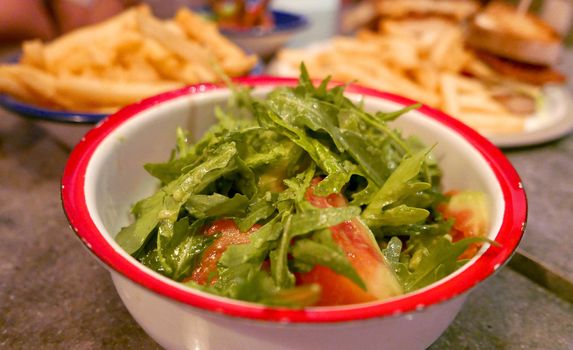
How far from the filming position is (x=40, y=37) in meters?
3.31

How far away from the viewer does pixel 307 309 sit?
2.06ft

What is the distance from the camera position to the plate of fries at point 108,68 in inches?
59.0

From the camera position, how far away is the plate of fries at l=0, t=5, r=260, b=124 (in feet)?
4.92

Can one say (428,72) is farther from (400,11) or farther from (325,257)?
(325,257)

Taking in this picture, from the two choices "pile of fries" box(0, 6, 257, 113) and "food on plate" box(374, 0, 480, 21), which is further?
"food on plate" box(374, 0, 480, 21)

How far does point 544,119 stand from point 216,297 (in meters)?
2.07

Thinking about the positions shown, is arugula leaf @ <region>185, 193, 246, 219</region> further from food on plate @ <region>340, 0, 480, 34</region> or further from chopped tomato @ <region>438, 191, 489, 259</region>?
food on plate @ <region>340, 0, 480, 34</region>

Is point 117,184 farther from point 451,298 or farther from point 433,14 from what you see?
point 433,14

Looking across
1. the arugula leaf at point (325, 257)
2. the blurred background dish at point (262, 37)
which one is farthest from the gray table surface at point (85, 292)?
the blurred background dish at point (262, 37)

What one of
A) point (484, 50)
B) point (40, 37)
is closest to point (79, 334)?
point (484, 50)

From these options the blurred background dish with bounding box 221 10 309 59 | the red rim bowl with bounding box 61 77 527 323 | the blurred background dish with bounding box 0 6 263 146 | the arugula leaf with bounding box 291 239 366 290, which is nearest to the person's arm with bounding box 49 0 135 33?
the blurred background dish with bounding box 221 10 309 59

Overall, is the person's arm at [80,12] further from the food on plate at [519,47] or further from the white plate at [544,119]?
the food on plate at [519,47]

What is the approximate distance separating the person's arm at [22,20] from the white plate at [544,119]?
5.96 ft

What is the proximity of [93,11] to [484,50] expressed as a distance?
260 centimetres
